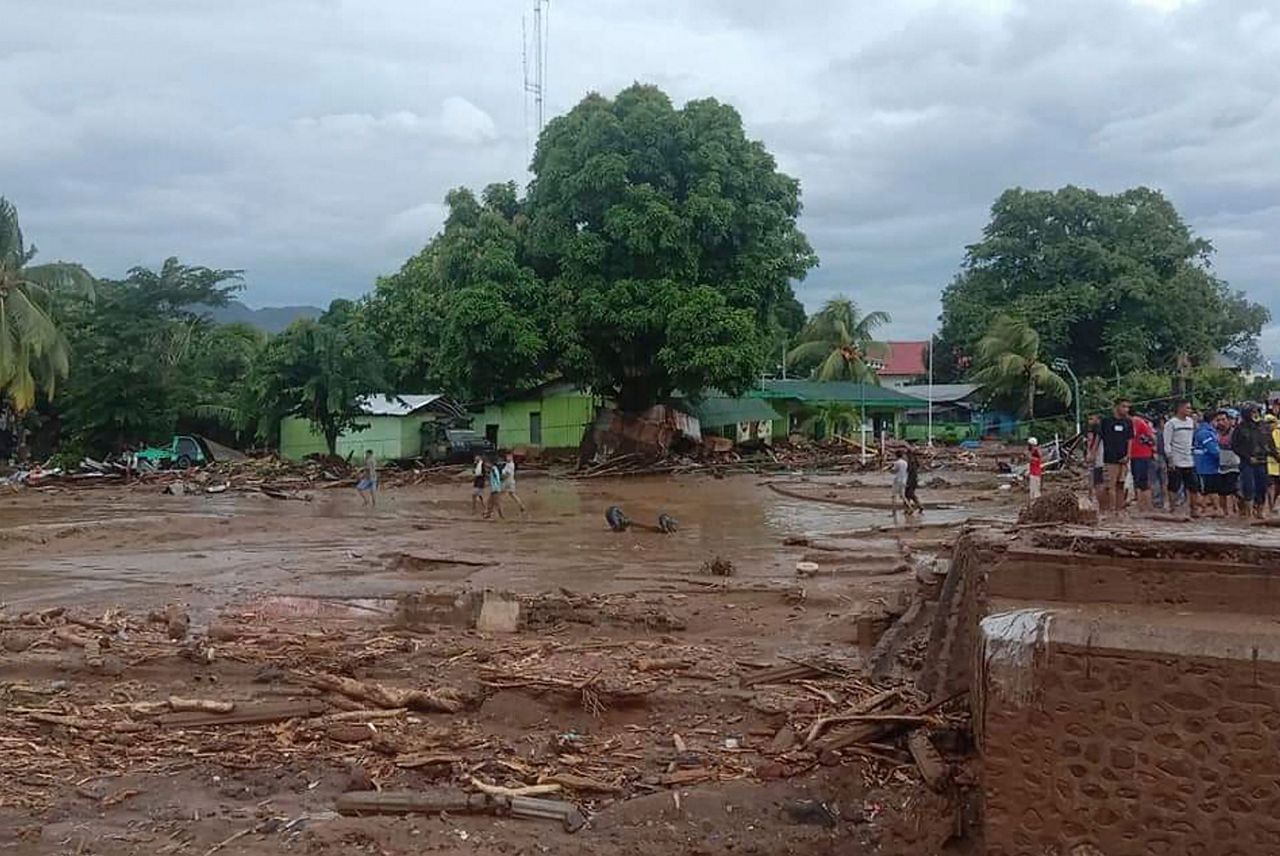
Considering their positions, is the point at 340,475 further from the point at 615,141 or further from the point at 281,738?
the point at 281,738

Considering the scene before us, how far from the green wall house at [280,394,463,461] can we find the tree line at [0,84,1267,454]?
1.55 m

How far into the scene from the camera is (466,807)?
5.34 m

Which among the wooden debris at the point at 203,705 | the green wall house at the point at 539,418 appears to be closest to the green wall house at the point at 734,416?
the green wall house at the point at 539,418

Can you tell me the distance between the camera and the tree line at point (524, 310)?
1326 inches

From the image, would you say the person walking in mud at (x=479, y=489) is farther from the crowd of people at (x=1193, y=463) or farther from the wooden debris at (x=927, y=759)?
the wooden debris at (x=927, y=759)

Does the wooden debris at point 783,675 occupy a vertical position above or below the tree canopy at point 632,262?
below

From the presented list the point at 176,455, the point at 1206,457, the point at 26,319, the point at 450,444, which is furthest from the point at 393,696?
the point at 176,455

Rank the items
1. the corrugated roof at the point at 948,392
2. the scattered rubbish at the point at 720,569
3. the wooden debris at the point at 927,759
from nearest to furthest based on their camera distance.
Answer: the wooden debris at the point at 927,759
the scattered rubbish at the point at 720,569
the corrugated roof at the point at 948,392

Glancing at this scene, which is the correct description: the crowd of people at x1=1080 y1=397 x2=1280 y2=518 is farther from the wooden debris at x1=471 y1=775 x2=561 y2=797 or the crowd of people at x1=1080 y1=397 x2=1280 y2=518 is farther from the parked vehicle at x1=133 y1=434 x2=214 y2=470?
the parked vehicle at x1=133 y1=434 x2=214 y2=470

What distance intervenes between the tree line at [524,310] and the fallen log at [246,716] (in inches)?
1020

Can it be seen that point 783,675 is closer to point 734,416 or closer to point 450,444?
point 450,444

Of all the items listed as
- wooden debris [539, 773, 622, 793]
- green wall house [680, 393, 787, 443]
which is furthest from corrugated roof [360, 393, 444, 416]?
wooden debris [539, 773, 622, 793]

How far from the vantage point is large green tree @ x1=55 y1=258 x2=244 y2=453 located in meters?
39.6

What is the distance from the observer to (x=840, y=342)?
55938 millimetres
